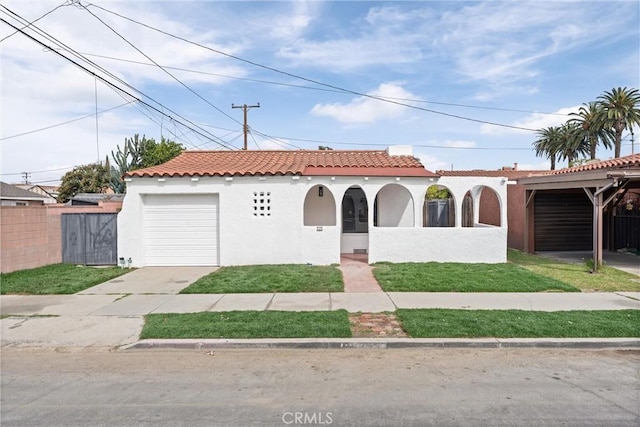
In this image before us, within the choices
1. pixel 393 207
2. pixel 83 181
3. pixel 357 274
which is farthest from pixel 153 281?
pixel 83 181

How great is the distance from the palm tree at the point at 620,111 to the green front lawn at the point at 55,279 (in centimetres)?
3545

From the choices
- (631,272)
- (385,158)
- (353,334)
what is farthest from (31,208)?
(631,272)

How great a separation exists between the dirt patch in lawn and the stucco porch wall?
4951 mm

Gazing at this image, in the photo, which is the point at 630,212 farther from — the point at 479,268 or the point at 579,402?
the point at 579,402

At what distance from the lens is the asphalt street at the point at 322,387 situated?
12.7 feet

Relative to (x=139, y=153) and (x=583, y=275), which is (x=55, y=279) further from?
(x=139, y=153)

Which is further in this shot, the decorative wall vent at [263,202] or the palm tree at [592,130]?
the palm tree at [592,130]

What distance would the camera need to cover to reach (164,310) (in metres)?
7.57

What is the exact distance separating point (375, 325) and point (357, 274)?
406 cm

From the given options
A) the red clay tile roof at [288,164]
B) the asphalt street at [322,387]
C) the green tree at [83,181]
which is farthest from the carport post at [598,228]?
the green tree at [83,181]

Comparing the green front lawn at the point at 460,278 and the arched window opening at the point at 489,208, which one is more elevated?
the arched window opening at the point at 489,208

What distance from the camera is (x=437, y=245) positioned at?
39.4ft

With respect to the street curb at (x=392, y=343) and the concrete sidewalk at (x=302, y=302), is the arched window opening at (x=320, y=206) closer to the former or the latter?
the concrete sidewalk at (x=302, y=302)

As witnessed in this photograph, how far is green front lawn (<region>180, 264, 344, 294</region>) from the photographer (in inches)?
357
